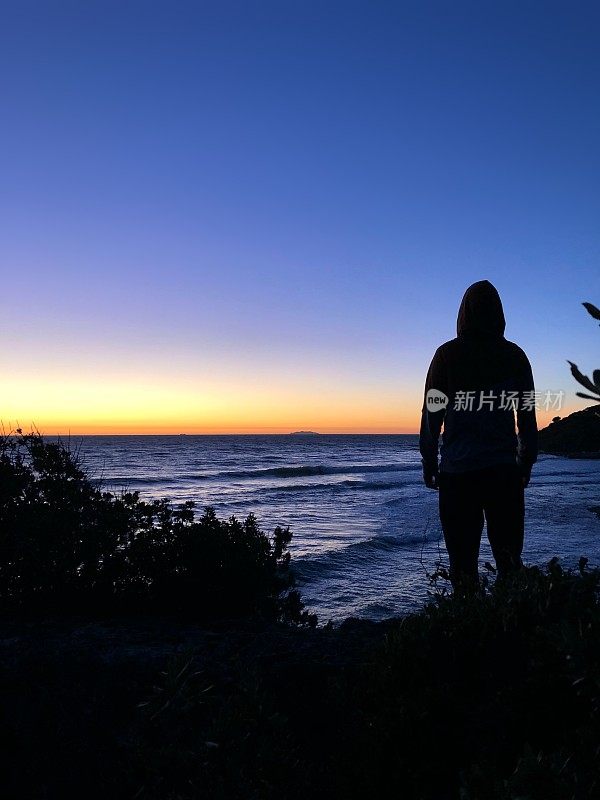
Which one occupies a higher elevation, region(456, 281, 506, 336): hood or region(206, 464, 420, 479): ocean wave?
region(456, 281, 506, 336): hood

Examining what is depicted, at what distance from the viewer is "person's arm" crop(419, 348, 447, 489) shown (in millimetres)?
4344

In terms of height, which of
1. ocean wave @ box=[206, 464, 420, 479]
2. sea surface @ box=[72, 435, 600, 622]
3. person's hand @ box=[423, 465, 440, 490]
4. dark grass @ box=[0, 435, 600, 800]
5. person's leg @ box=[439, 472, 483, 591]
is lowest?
ocean wave @ box=[206, 464, 420, 479]

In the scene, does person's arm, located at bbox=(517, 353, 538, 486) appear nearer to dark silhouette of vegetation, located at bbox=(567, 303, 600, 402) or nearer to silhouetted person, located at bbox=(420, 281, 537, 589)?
silhouetted person, located at bbox=(420, 281, 537, 589)

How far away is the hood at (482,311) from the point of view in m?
4.25

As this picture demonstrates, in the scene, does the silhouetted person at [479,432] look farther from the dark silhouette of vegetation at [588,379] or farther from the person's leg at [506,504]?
the dark silhouette of vegetation at [588,379]

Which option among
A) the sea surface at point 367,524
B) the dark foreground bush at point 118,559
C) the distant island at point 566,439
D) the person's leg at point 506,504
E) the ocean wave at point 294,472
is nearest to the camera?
the person's leg at point 506,504

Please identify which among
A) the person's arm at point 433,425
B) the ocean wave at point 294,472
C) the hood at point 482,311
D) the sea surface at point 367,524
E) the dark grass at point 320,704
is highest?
the hood at point 482,311

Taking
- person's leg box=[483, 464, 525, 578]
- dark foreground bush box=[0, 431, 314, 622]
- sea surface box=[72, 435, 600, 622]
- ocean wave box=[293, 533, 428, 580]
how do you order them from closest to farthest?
person's leg box=[483, 464, 525, 578] < dark foreground bush box=[0, 431, 314, 622] < sea surface box=[72, 435, 600, 622] < ocean wave box=[293, 533, 428, 580]

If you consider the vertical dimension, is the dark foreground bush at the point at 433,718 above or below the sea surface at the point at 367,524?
above

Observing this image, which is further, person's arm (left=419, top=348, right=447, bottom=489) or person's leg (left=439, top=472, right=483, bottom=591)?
person's arm (left=419, top=348, right=447, bottom=489)

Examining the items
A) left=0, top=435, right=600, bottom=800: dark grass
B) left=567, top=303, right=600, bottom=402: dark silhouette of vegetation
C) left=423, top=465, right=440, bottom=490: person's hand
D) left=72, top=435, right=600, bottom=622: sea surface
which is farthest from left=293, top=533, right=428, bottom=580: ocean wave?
left=567, top=303, right=600, bottom=402: dark silhouette of vegetation

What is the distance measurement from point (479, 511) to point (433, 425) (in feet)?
2.14

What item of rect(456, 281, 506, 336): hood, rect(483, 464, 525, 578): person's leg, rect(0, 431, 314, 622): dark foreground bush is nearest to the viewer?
rect(483, 464, 525, 578): person's leg

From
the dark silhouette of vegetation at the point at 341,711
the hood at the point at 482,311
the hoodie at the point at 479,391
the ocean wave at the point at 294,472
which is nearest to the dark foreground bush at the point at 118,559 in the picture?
the dark silhouette of vegetation at the point at 341,711
